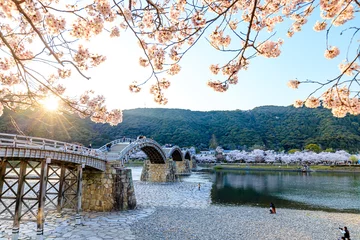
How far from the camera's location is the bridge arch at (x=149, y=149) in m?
24.5

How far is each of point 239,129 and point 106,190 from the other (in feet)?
367

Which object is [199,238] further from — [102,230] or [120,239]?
[102,230]

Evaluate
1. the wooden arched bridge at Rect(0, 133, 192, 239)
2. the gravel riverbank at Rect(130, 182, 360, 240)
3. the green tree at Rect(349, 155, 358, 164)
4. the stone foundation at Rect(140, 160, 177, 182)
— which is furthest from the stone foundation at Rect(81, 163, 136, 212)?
the green tree at Rect(349, 155, 358, 164)

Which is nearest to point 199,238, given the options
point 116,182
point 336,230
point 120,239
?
point 120,239

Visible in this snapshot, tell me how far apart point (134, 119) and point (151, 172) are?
89.5 m

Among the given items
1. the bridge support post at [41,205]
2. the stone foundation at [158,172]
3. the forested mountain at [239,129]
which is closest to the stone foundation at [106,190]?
the bridge support post at [41,205]

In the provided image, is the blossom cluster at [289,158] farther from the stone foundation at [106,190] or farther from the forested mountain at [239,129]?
the stone foundation at [106,190]

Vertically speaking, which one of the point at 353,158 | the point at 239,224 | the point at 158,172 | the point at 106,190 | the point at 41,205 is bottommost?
the point at 239,224

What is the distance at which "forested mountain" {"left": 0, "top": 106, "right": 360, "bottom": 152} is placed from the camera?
88188 millimetres

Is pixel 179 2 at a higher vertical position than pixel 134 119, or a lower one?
lower

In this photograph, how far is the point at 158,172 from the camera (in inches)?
1480

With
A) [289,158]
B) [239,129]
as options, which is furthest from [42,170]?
[239,129]

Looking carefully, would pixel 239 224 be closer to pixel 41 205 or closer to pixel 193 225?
pixel 193 225

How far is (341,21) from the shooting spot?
4.39 m
